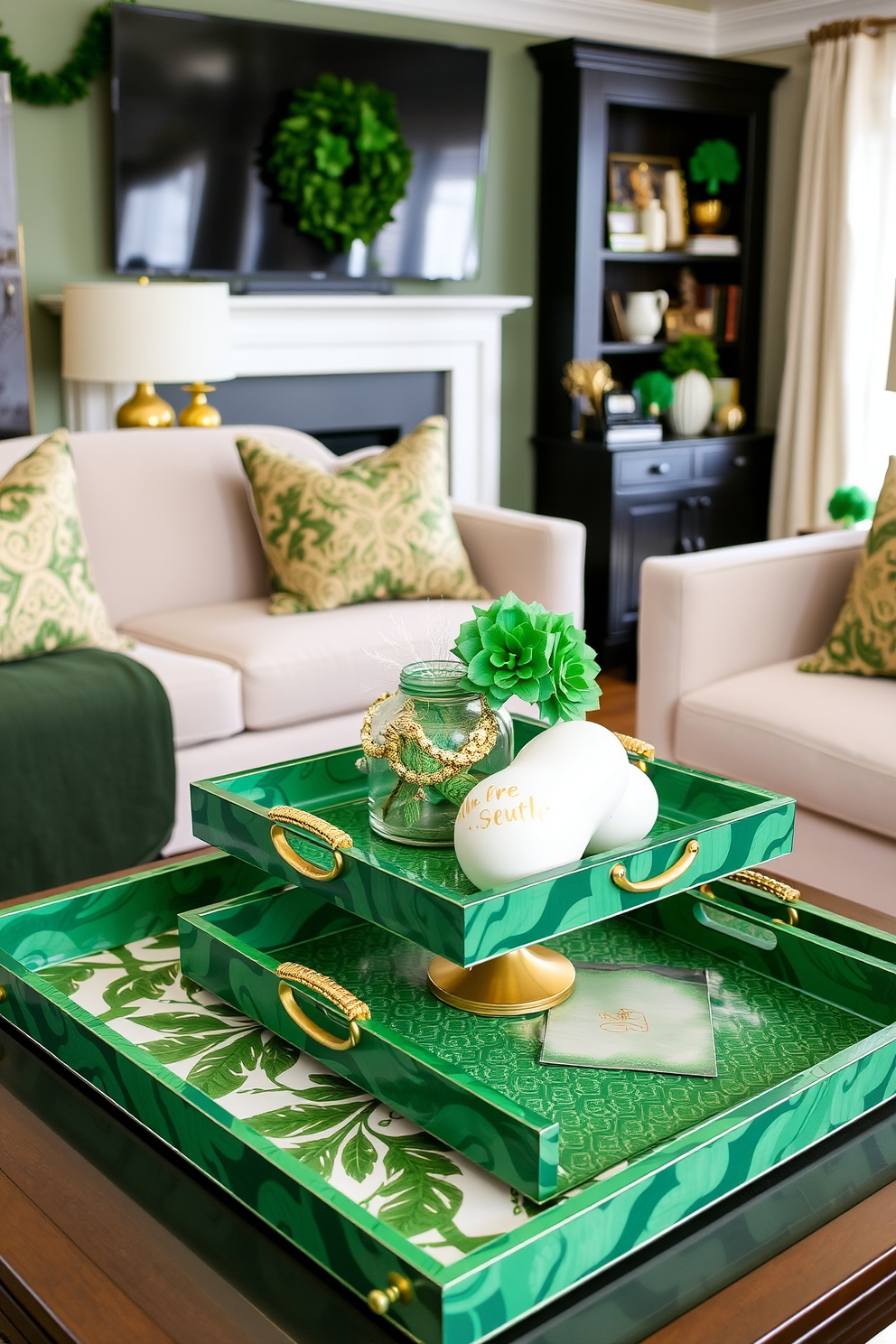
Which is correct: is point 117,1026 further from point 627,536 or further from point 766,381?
point 766,381

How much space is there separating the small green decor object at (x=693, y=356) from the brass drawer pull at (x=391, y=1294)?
446cm

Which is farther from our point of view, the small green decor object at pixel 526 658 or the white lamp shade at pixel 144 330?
the white lamp shade at pixel 144 330

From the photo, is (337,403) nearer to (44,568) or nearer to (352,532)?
(352,532)

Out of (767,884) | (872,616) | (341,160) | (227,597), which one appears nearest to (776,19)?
(341,160)

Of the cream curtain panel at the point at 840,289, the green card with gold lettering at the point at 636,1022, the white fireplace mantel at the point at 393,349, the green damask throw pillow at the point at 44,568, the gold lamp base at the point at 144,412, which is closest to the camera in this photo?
the green card with gold lettering at the point at 636,1022

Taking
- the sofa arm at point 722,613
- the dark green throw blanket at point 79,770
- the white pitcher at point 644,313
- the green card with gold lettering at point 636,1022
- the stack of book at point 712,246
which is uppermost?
the stack of book at point 712,246

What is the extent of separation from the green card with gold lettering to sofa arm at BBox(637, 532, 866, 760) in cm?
120

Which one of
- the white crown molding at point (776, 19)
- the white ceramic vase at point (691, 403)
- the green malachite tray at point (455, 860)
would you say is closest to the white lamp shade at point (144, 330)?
the white ceramic vase at point (691, 403)

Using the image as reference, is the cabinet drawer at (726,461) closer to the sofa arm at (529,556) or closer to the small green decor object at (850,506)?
the small green decor object at (850,506)

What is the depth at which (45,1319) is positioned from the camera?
34.4 inches

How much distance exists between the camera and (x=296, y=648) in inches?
108

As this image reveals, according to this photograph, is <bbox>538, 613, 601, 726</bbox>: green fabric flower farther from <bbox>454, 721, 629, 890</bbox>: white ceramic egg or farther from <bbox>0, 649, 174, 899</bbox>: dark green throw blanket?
<bbox>0, 649, 174, 899</bbox>: dark green throw blanket

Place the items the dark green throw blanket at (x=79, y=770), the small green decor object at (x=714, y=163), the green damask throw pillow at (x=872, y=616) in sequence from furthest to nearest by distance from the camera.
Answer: the small green decor object at (x=714, y=163) → the green damask throw pillow at (x=872, y=616) → the dark green throw blanket at (x=79, y=770)

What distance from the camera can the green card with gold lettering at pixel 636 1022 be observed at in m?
1.16
